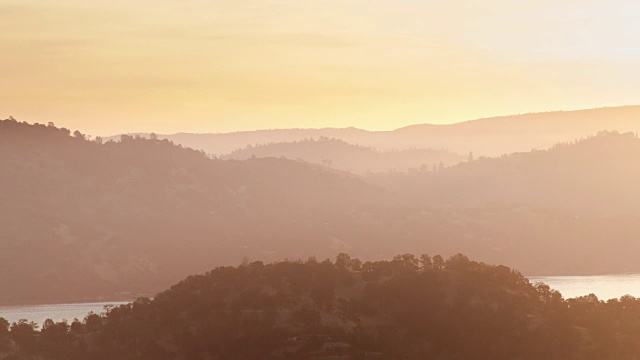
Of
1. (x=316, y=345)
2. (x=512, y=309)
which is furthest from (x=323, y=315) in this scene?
(x=512, y=309)

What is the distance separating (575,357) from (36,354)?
219ft

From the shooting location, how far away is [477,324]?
195m

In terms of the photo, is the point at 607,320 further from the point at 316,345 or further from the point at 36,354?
the point at 36,354

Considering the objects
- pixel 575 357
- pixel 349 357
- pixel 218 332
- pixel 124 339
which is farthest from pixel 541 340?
pixel 124 339

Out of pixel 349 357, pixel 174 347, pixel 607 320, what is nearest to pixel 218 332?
pixel 174 347

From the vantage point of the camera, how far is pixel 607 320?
7756 inches

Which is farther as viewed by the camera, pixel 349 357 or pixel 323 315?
pixel 323 315

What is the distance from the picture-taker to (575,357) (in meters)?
186

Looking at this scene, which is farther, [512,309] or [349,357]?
[512,309]

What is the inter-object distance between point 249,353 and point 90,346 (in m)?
21.0

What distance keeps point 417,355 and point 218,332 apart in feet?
82.9

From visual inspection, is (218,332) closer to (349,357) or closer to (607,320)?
(349,357)

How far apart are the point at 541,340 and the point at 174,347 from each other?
45486 mm

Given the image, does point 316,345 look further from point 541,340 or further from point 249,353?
point 541,340
